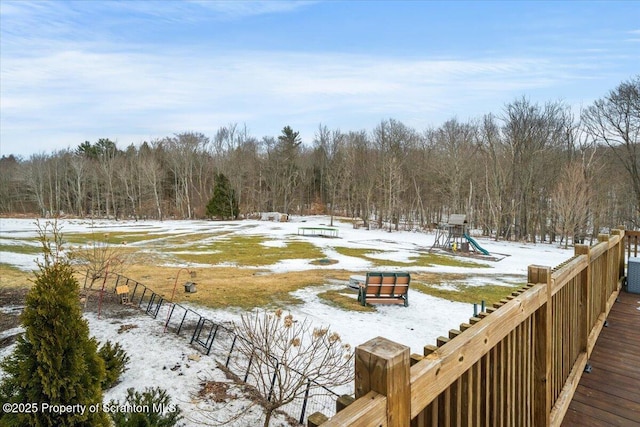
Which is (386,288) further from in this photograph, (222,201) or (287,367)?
(222,201)

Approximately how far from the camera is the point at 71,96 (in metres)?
33.8

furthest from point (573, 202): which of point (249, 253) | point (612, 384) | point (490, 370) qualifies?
point (490, 370)

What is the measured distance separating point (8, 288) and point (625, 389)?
16.6m

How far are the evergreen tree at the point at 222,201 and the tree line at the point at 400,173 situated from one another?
1.36 ft

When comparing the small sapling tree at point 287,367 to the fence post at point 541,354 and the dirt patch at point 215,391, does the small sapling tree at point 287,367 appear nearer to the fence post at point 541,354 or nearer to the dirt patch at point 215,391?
the dirt patch at point 215,391

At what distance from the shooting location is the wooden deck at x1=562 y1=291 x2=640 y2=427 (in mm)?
2859

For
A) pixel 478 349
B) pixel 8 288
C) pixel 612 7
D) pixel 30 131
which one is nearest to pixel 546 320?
Result: pixel 478 349

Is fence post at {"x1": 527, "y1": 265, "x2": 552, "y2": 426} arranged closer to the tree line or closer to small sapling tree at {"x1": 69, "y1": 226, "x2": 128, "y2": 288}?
small sapling tree at {"x1": 69, "y1": 226, "x2": 128, "y2": 288}

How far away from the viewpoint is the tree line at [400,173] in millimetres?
25328

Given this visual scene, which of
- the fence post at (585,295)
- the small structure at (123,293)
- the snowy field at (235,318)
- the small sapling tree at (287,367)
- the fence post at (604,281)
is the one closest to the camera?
the fence post at (585,295)

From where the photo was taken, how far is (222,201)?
145 feet

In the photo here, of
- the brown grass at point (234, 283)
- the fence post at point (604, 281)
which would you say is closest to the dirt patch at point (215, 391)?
the brown grass at point (234, 283)

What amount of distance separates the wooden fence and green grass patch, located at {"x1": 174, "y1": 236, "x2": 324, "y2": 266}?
1454 cm

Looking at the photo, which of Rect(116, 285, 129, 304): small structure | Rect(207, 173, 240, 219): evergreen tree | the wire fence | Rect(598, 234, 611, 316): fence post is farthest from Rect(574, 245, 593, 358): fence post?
Rect(207, 173, 240, 219): evergreen tree
